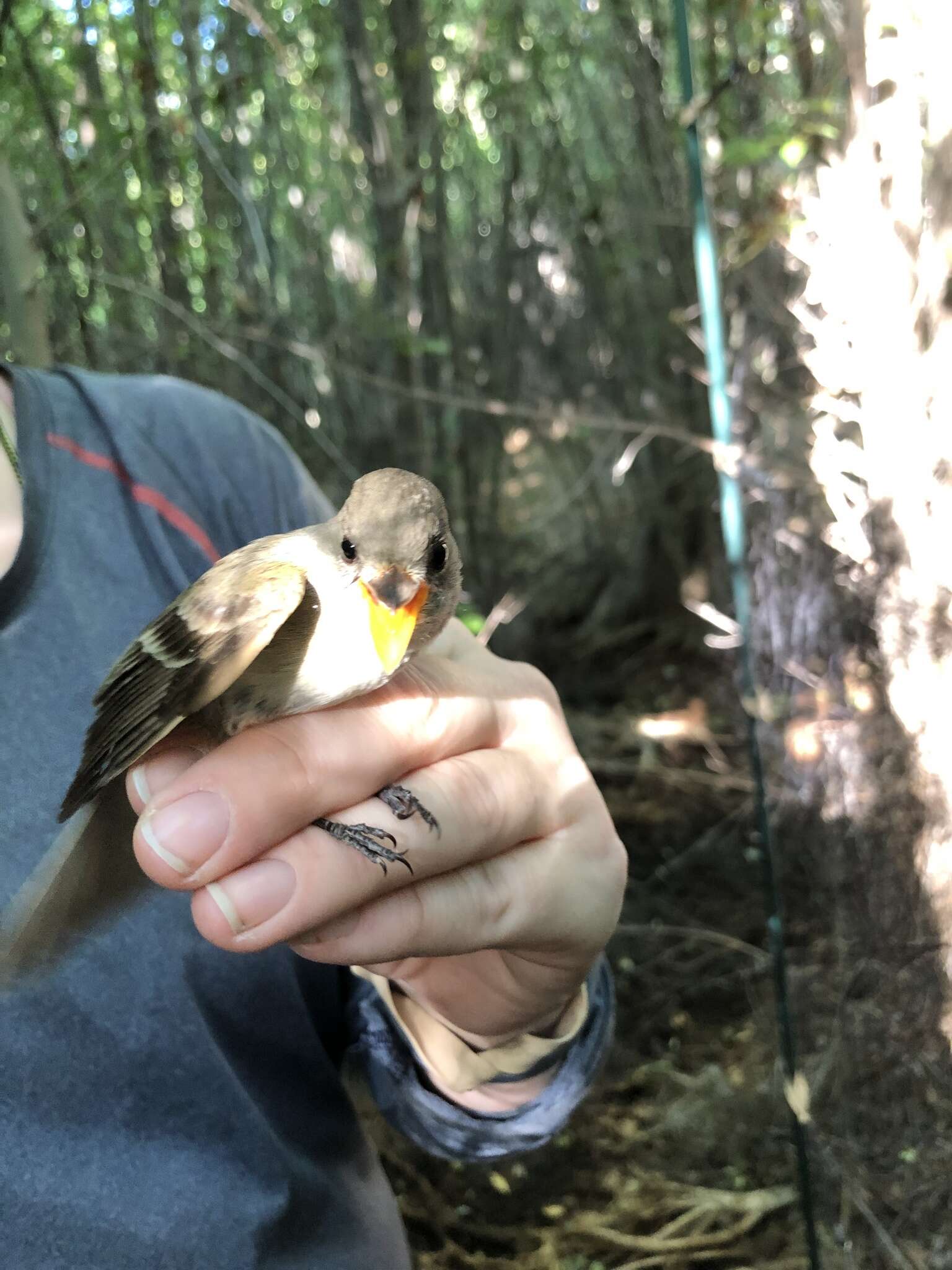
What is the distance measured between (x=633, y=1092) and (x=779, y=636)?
142 cm

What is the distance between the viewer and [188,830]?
941mm

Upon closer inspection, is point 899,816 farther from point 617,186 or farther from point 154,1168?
point 617,186

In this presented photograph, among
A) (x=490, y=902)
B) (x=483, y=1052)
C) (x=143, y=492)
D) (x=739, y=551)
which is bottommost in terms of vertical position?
(x=483, y=1052)

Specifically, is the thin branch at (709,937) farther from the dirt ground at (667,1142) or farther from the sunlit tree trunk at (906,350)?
the sunlit tree trunk at (906,350)

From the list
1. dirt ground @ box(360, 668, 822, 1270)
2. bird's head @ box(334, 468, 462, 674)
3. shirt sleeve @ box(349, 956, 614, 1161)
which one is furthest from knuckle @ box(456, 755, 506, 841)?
dirt ground @ box(360, 668, 822, 1270)

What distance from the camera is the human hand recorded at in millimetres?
963

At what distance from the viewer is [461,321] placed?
15.6ft

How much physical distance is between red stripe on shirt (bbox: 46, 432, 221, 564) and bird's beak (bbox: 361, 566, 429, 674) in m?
0.60

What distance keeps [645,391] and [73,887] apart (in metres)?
4.82

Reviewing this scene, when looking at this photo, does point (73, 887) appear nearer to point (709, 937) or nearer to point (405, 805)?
point (405, 805)

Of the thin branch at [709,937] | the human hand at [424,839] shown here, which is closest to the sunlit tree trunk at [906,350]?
the human hand at [424,839]

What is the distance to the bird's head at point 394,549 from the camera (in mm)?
1030

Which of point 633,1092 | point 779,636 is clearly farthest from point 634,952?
point 779,636

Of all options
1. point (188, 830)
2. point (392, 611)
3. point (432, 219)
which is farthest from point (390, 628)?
point (432, 219)
